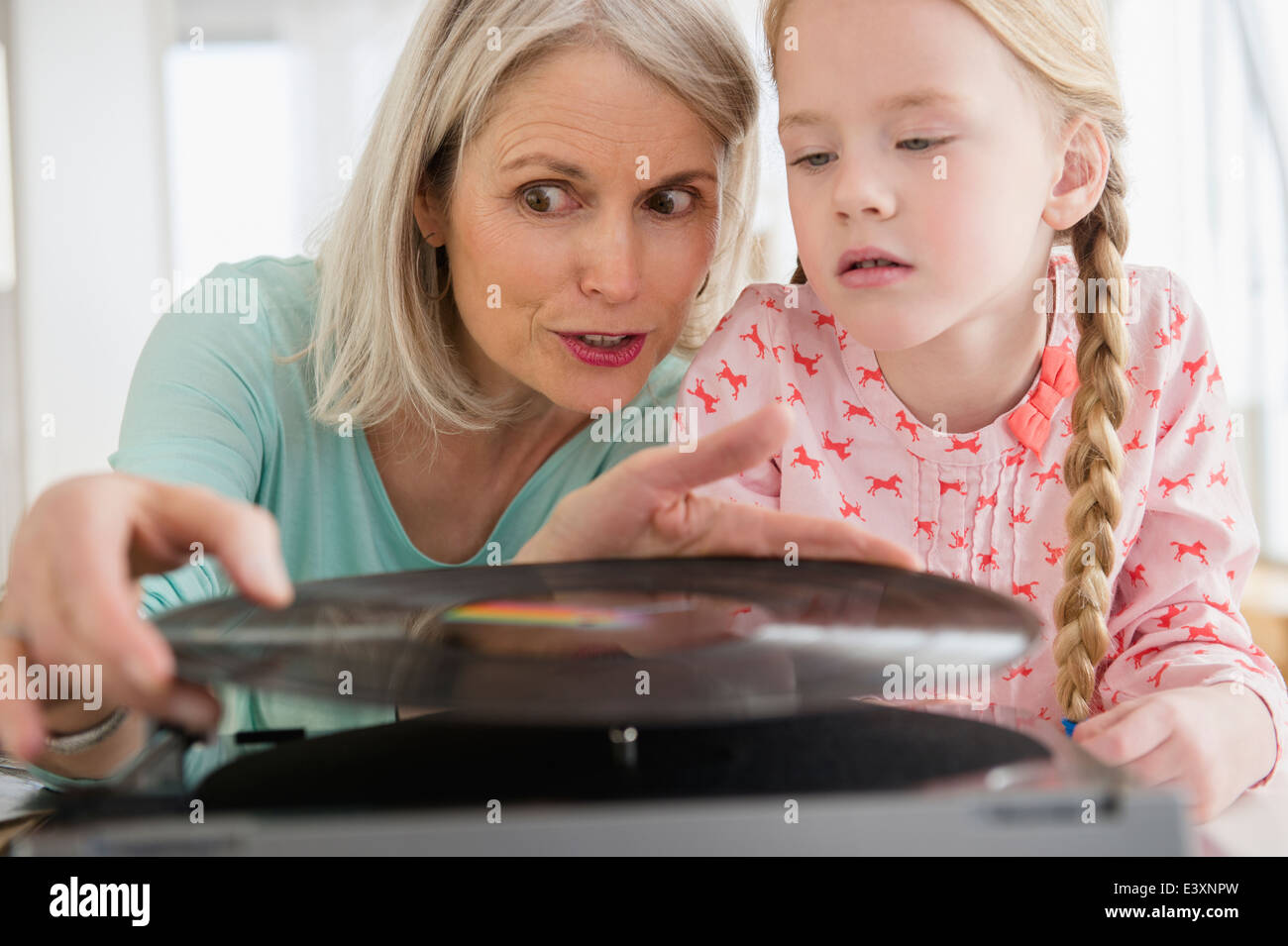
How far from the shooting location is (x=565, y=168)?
1192mm

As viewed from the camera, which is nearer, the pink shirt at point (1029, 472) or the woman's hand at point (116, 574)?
the woman's hand at point (116, 574)

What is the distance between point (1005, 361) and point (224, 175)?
426 cm

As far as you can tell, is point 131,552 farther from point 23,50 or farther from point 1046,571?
point 23,50

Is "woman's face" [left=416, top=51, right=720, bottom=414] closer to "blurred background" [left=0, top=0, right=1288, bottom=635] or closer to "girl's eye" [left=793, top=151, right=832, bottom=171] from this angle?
"girl's eye" [left=793, top=151, right=832, bottom=171]

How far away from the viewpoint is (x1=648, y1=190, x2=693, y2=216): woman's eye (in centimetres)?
126

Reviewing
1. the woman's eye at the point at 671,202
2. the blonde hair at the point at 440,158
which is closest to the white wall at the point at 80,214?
the blonde hair at the point at 440,158

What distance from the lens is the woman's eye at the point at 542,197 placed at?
4.05 ft

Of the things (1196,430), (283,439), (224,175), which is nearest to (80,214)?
(224,175)

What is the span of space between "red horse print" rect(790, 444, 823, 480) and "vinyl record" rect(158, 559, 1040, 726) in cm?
46

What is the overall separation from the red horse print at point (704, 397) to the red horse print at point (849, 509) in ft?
0.55

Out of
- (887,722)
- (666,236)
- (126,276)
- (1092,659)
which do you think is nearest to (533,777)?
(887,722)

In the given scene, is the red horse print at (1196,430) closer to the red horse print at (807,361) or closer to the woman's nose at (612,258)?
the red horse print at (807,361)

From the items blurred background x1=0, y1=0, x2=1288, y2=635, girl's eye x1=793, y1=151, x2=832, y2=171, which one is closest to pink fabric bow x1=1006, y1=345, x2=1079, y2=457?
girl's eye x1=793, y1=151, x2=832, y2=171
